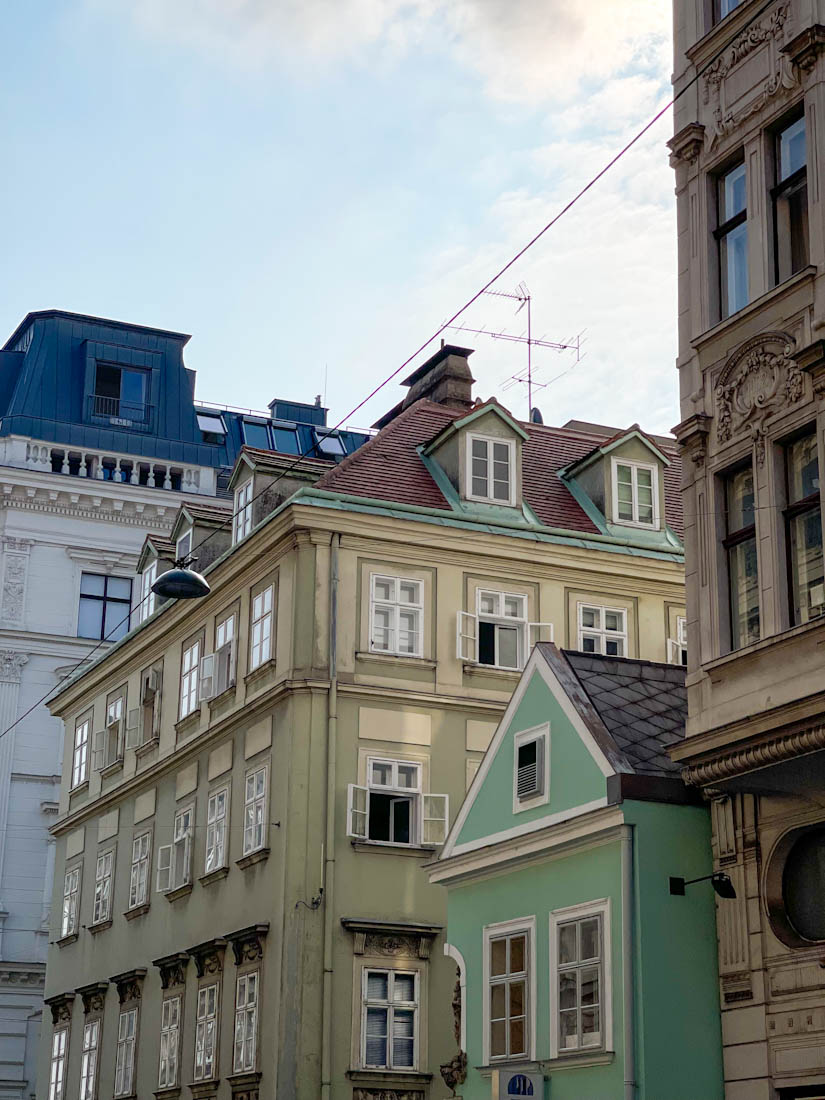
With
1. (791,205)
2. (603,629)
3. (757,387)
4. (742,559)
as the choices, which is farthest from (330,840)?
(791,205)

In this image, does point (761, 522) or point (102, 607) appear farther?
point (102, 607)

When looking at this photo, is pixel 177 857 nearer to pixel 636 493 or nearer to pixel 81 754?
pixel 81 754

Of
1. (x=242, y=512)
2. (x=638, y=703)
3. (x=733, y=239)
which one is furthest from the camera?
(x=242, y=512)

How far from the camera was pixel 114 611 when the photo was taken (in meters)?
52.7

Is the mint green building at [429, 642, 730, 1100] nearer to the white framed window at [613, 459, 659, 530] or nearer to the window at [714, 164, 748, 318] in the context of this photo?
the window at [714, 164, 748, 318]

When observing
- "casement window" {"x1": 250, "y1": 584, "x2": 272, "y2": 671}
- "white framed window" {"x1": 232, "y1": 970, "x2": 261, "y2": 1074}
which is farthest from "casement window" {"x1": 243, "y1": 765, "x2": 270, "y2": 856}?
"white framed window" {"x1": 232, "y1": 970, "x2": 261, "y2": 1074}

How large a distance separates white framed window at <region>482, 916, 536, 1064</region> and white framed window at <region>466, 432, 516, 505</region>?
13.0 m

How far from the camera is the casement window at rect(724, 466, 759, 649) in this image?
2141 centimetres

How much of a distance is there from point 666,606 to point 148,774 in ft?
38.5

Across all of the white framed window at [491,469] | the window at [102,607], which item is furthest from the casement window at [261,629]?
the window at [102,607]

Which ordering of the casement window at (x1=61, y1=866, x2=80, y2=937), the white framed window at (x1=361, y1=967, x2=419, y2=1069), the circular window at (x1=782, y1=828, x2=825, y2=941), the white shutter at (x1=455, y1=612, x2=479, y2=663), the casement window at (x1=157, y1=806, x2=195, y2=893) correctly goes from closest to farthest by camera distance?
the circular window at (x1=782, y1=828, x2=825, y2=941)
the white framed window at (x1=361, y1=967, x2=419, y2=1069)
the white shutter at (x1=455, y1=612, x2=479, y2=663)
the casement window at (x1=157, y1=806, x2=195, y2=893)
the casement window at (x1=61, y1=866, x2=80, y2=937)

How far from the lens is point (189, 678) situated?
125 ft

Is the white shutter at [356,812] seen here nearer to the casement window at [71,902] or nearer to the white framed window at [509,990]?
the white framed window at [509,990]

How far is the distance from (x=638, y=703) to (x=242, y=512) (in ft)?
46.1
